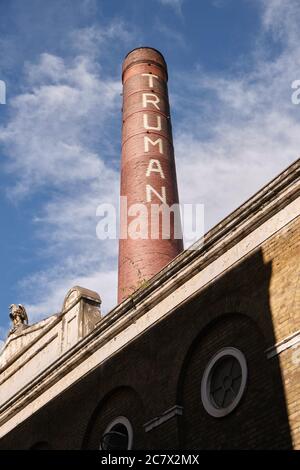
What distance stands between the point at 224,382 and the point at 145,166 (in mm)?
11569

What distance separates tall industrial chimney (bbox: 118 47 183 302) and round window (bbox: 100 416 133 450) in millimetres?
5999

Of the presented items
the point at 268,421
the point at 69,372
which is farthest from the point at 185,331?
the point at 69,372

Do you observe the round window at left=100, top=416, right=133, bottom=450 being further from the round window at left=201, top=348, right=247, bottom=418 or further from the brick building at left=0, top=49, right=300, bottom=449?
the round window at left=201, top=348, right=247, bottom=418

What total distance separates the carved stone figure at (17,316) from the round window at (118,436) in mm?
7643

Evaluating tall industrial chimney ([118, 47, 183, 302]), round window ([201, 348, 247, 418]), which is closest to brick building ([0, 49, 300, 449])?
round window ([201, 348, 247, 418])

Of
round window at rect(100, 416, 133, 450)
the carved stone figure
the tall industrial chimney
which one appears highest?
the tall industrial chimney

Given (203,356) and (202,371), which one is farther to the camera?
(203,356)

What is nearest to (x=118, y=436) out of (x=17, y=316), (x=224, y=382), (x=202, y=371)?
(x=202, y=371)

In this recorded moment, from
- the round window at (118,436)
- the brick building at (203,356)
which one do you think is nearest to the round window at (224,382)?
the brick building at (203,356)

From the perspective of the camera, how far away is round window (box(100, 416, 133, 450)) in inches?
470

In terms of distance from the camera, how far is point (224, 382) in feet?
34.6

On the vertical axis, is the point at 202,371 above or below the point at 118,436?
above

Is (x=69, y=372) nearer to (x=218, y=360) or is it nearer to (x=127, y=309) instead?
(x=127, y=309)

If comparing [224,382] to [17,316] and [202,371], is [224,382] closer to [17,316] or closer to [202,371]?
[202,371]
